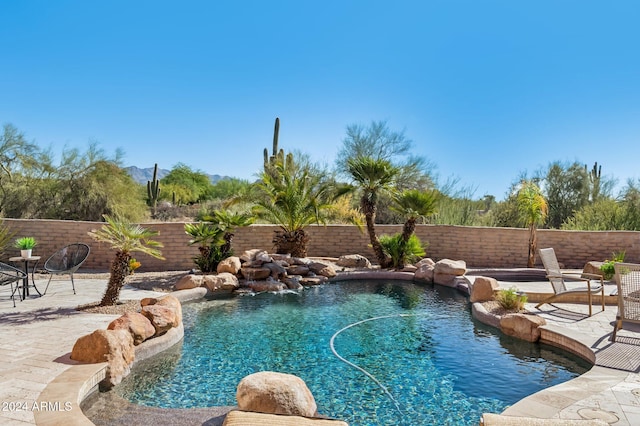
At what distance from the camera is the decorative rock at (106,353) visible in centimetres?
420

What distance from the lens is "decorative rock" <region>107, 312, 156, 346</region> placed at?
491 centimetres

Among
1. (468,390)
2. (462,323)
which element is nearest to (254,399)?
(468,390)

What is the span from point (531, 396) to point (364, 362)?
1949 mm

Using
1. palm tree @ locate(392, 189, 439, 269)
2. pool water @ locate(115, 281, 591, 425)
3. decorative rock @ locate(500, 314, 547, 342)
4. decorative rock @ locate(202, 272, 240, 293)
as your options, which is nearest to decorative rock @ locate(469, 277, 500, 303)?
pool water @ locate(115, 281, 591, 425)

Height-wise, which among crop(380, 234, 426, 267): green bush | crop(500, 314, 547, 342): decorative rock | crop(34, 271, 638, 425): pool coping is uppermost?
crop(380, 234, 426, 267): green bush

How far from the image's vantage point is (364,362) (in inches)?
201

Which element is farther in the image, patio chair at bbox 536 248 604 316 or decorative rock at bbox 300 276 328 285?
decorative rock at bbox 300 276 328 285

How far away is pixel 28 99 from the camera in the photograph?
17.1m

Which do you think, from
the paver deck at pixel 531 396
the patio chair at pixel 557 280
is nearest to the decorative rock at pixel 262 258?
A: the paver deck at pixel 531 396

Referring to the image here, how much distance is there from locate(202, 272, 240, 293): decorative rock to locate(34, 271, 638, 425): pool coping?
3354 millimetres

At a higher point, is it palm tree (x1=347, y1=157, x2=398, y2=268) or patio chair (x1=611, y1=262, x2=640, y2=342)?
palm tree (x1=347, y1=157, x2=398, y2=268)

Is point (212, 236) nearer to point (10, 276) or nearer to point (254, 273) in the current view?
point (254, 273)

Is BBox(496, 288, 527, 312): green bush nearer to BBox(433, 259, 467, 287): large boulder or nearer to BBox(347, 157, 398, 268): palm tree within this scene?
BBox(433, 259, 467, 287): large boulder

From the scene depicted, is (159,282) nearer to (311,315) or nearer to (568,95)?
(311,315)
